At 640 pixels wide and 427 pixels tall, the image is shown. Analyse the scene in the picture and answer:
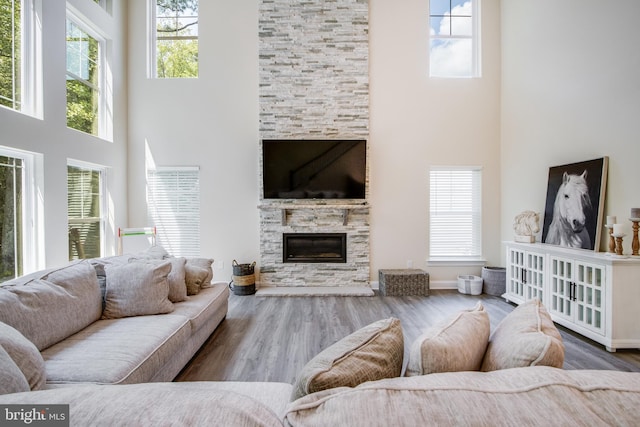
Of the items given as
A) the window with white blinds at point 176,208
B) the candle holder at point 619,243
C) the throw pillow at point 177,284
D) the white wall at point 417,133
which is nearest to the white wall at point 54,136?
the window with white blinds at point 176,208

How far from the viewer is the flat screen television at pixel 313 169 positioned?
4578 mm

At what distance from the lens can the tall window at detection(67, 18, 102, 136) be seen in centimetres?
381

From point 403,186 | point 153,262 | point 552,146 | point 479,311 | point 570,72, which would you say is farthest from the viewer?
point 403,186

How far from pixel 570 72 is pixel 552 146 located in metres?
0.85

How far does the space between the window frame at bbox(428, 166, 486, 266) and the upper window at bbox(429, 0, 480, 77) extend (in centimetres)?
157

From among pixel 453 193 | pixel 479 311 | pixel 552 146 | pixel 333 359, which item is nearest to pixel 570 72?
pixel 552 146

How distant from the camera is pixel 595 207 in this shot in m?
3.11

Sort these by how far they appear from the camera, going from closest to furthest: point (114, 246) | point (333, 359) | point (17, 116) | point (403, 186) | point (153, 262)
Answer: point (333, 359), point (153, 262), point (17, 116), point (114, 246), point (403, 186)

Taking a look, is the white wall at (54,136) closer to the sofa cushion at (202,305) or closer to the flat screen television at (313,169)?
the sofa cushion at (202,305)

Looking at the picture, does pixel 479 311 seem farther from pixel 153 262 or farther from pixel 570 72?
pixel 570 72

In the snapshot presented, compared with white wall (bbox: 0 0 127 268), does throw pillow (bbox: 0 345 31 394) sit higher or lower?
lower

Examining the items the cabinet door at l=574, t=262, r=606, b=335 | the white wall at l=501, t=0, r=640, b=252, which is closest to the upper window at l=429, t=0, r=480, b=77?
the white wall at l=501, t=0, r=640, b=252

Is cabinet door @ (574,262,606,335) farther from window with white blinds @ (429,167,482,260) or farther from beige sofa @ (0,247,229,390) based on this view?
beige sofa @ (0,247,229,390)

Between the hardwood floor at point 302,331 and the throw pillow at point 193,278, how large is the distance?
0.51m
